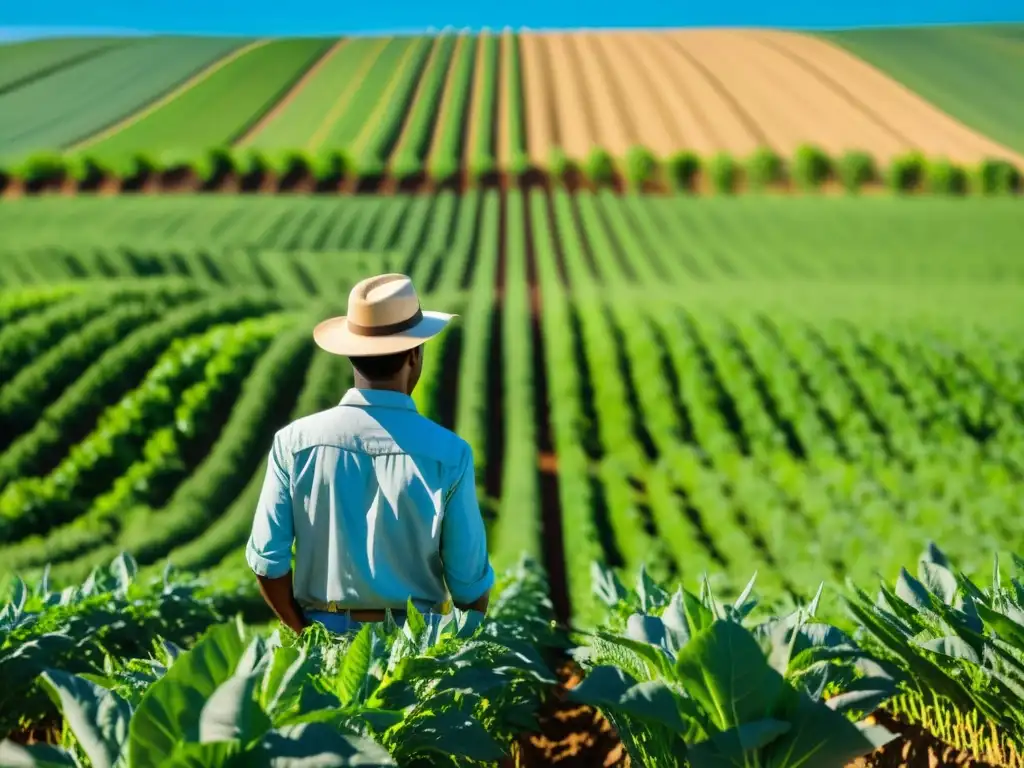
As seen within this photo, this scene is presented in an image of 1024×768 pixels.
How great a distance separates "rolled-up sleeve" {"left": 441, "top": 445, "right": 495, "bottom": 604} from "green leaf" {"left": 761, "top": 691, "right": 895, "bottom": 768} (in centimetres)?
102

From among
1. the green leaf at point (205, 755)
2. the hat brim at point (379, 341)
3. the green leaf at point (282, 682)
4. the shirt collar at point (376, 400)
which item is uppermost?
the hat brim at point (379, 341)

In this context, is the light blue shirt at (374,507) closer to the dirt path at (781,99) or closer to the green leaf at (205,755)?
the green leaf at (205,755)

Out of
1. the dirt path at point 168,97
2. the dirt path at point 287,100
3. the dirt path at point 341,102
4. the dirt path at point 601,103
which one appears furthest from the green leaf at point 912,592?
the dirt path at point 287,100

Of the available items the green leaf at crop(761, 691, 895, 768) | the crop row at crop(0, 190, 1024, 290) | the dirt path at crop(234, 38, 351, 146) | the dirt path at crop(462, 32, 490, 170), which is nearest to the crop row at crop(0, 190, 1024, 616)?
the crop row at crop(0, 190, 1024, 290)

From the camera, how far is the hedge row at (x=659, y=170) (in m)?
40.4

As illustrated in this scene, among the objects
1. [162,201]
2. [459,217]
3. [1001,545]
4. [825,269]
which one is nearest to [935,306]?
[825,269]

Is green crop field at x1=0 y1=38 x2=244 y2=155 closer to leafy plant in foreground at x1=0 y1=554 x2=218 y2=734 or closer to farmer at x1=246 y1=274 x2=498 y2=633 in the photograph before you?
leafy plant in foreground at x1=0 y1=554 x2=218 y2=734

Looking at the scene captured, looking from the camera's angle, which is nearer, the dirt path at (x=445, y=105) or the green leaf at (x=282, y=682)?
the green leaf at (x=282, y=682)

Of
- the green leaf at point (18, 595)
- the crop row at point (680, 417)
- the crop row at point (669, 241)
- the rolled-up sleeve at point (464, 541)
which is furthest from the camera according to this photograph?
the crop row at point (669, 241)

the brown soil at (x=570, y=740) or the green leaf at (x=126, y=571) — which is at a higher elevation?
the green leaf at (x=126, y=571)

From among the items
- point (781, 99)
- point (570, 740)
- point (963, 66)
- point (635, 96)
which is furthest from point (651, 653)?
point (963, 66)

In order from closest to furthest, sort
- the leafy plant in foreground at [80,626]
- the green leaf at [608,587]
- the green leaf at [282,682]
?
1. the green leaf at [282,682]
2. the leafy plant in foreground at [80,626]
3. the green leaf at [608,587]

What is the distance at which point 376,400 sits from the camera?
2898 millimetres

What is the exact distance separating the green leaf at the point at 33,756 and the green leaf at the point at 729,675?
1.32 m
